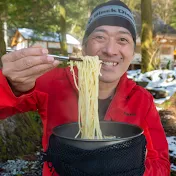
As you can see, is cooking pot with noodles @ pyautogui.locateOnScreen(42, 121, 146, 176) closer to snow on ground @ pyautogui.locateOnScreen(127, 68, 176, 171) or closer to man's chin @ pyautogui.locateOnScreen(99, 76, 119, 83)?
man's chin @ pyautogui.locateOnScreen(99, 76, 119, 83)

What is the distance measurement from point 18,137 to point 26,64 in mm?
3180

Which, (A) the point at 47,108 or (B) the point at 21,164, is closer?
(A) the point at 47,108

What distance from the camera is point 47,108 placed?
2451mm

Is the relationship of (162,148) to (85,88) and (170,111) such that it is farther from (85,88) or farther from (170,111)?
(170,111)

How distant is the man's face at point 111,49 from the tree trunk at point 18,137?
2481 millimetres

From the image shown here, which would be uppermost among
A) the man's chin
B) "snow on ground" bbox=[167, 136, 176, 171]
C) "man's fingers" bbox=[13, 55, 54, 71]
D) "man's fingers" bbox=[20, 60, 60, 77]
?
"man's fingers" bbox=[13, 55, 54, 71]

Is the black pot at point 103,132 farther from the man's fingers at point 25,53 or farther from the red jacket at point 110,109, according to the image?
the man's fingers at point 25,53

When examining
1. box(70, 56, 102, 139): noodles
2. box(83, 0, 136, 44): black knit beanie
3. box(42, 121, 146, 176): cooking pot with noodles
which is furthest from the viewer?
box(83, 0, 136, 44): black knit beanie

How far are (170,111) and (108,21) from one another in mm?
6376

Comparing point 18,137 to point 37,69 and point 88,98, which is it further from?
point 37,69

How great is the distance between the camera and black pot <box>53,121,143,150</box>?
1517 mm

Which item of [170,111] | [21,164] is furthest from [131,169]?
[170,111]

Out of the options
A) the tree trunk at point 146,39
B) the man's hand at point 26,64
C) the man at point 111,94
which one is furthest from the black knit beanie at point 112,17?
the tree trunk at point 146,39

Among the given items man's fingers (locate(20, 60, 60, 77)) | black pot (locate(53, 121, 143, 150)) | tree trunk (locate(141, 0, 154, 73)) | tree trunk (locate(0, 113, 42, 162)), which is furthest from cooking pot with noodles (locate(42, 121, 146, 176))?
tree trunk (locate(141, 0, 154, 73))
